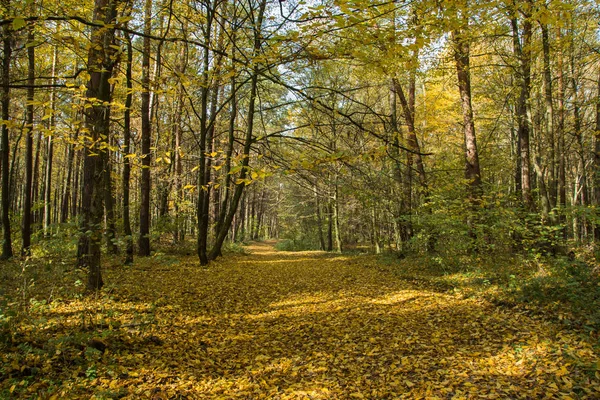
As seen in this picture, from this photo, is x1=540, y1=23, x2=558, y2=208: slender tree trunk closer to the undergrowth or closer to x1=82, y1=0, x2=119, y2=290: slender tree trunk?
the undergrowth

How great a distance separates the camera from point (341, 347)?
4395 millimetres

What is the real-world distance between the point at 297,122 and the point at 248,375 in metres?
13.0

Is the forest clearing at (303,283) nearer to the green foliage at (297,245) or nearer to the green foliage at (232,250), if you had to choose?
the green foliage at (232,250)

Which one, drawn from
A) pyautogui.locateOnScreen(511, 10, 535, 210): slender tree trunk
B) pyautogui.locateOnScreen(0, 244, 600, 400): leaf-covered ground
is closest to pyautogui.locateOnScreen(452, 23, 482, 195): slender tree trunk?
pyautogui.locateOnScreen(511, 10, 535, 210): slender tree trunk

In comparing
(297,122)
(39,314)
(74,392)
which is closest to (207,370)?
(74,392)

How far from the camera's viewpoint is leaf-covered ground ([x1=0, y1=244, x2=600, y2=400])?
10.4 feet

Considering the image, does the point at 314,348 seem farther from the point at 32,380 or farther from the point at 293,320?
the point at 32,380

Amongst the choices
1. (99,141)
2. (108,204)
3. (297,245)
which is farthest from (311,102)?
(297,245)

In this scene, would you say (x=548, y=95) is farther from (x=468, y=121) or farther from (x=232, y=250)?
(x=232, y=250)

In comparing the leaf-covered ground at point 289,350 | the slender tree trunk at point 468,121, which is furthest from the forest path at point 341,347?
the slender tree trunk at point 468,121

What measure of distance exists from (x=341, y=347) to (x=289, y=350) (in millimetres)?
686

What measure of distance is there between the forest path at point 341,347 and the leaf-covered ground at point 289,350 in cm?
2

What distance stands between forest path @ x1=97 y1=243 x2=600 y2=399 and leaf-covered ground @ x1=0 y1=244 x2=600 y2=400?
0.7 inches

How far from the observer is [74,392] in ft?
9.62
